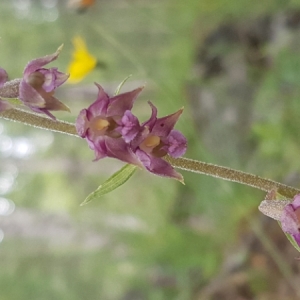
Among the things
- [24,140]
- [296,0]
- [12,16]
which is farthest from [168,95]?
[24,140]

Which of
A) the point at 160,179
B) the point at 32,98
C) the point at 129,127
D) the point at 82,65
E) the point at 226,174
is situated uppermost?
the point at 160,179

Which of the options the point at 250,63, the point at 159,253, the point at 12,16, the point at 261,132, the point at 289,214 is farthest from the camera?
the point at 12,16

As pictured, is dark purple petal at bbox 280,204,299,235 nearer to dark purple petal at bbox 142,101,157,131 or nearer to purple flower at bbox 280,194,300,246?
purple flower at bbox 280,194,300,246

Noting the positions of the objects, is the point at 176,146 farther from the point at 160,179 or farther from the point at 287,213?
the point at 160,179

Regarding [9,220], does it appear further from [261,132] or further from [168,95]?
[261,132]

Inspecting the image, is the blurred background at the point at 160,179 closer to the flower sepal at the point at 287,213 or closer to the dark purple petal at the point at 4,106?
the flower sepal at the point at 287,213

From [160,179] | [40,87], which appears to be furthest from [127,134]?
[160,179]
